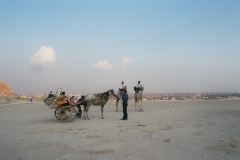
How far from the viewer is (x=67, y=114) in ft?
41.9

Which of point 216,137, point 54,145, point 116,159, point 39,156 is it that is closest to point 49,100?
point 54,145

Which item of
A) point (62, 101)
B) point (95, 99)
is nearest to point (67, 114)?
point (62, 101)

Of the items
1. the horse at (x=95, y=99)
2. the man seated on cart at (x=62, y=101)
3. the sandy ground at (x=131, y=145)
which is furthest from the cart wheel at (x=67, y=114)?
the sandy ground at (x=131, y=145)

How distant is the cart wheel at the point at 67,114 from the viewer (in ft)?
41.9

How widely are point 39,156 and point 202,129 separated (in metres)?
6.58

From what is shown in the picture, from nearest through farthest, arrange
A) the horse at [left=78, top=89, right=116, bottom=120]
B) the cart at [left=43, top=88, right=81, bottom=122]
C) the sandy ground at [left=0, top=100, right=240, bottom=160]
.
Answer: the sandy ground at [left=0, top=100, right=240, bottom=160] < the cart at [left=43, top=88, right=81, bottom=122] < the horse at [left=78, top=89, right=116, bottom=120]

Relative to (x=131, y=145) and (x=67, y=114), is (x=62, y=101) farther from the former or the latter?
(x=131, y=145)

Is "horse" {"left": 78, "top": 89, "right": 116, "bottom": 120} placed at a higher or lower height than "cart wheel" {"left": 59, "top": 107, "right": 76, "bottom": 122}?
higher

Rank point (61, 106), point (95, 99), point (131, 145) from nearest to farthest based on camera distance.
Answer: point (131, 145), point (61, 106), point (95, 99)

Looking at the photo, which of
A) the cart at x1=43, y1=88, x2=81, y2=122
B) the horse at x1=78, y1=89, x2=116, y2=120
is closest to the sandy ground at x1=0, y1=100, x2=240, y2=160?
the cart at x1=43, y1=88, x2=81, y2=122

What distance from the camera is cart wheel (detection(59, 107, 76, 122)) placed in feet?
41.9

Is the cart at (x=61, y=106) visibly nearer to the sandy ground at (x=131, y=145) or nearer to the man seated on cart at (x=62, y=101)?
the man seated on cart at (x=62, y=101)

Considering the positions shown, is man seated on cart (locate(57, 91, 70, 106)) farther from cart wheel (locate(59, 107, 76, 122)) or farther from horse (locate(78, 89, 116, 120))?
horse (locate(78, 89, 116, 120))

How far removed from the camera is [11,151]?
6.61m
